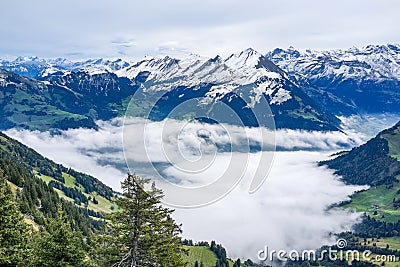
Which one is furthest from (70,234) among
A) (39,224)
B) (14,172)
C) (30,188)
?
(14,172)

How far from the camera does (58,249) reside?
116 ft

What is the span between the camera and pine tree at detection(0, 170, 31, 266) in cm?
3391

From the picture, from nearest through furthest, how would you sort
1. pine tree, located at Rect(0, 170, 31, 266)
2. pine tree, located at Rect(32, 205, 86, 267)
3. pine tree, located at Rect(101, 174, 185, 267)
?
pine tree, located at Rect(0, 170, 31, 266)
pine tree, located at Rect(101, 174, 185, 267)
pine tree, located at Rect(32, 205, 86, 267)

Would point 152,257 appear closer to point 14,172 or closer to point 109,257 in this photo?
point 109,257

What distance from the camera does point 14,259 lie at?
33812 mm

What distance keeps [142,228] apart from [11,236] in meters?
11.5

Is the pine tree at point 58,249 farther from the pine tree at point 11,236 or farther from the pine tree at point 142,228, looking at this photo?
the pine tree at point 142,228

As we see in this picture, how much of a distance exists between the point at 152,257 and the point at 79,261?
6.62 m

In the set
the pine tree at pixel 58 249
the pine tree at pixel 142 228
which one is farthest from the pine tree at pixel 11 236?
the pine tree at pixel 142 228

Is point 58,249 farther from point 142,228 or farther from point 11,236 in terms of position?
point 142,228

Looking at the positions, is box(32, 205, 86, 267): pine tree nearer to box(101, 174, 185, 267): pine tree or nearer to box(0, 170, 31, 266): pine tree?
box(0, 170, 31, 266): pine tree

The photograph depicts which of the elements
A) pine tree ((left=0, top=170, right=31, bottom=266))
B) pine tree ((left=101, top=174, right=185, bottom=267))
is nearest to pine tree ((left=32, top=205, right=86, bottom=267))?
pine tree ((left=0, top=170, right=31, bottom=266))

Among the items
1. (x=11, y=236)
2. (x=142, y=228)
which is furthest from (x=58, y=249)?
(x=142, y=228)

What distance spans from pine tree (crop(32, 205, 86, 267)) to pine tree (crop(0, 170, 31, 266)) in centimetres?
126
